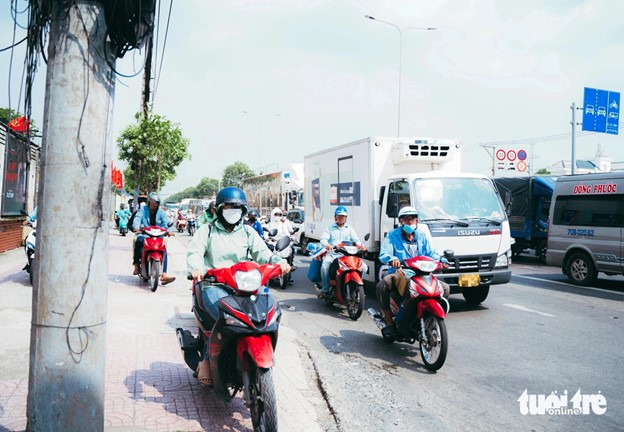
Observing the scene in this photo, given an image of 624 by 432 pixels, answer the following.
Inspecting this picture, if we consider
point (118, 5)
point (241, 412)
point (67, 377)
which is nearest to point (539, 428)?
point (241, 412)

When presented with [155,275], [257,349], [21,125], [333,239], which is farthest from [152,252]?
[257,349]

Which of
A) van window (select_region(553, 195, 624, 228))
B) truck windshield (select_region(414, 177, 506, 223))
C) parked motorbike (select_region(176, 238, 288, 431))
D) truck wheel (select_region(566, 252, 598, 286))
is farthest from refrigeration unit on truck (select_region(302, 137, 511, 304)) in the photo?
parked motorbike (select_region(176, 238, 288, 431))

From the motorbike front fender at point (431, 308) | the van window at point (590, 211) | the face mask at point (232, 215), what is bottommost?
the motorbike front fender at point (431, 308)

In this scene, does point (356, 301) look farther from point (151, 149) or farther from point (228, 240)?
point (151, 149)

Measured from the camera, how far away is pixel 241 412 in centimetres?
413

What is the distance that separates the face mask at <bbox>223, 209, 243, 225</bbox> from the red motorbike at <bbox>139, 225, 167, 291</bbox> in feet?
18.4

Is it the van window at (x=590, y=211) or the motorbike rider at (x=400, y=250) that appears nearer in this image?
the motorbike rider at (x=400, y=250)

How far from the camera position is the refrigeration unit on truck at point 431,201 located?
28.1 feet

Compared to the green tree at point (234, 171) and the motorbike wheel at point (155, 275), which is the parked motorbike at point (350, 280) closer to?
the motorbike wheel at point (155, 275)

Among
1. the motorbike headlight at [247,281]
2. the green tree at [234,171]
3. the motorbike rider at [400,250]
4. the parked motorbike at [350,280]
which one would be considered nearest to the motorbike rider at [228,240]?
the motorbike headlight at [247,281]

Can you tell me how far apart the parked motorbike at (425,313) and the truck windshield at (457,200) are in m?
2.98

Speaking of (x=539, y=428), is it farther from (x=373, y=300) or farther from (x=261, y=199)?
(x=261, y=199)

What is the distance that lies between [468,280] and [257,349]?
5655mm

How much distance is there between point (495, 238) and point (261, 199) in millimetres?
25156
